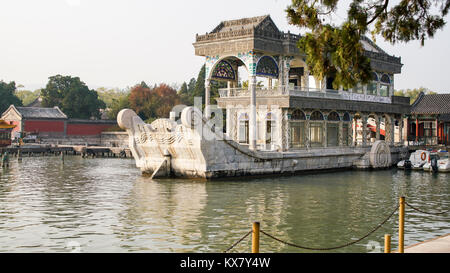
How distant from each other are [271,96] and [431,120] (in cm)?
2091

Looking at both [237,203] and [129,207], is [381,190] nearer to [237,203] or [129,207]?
[237,203]

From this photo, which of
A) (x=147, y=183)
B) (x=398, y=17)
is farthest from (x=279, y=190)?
(x=398, y=17)

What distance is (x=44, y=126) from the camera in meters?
59.1

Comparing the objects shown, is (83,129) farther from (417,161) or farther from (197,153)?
(197,153)

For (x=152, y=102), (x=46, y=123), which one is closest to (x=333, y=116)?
(x=152, y=102)

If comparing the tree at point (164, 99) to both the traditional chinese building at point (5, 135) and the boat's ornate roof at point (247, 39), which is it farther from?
the boat's ornate roof at point (247, 39)

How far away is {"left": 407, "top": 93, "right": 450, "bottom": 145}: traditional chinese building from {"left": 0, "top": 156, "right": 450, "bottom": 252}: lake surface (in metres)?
17.3

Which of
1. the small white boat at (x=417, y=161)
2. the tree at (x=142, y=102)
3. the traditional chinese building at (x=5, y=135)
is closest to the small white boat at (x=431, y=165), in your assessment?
the small white boat at (x=417, y=161)

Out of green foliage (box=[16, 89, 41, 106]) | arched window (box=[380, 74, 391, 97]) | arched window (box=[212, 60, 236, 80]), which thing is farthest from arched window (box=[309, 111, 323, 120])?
green foliage (box=[16, 89, 41, 106])

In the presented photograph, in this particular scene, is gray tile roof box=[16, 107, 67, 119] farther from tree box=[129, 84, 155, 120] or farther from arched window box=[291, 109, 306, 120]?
arched window box=[291, 109, 306, 120]

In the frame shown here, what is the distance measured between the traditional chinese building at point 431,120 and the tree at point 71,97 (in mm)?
40404

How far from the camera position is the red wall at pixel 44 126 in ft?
192

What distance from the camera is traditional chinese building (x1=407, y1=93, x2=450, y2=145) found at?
42.2 m
